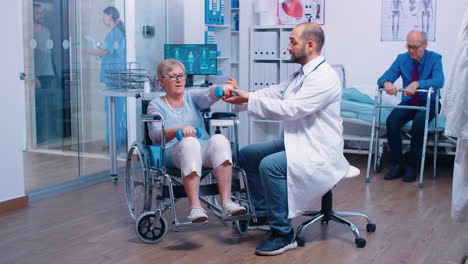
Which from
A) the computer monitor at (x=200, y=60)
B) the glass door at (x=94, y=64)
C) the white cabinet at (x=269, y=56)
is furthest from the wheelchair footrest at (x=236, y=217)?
A: the white cabinet at (x=269, y=56)

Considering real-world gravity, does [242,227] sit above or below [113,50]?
below

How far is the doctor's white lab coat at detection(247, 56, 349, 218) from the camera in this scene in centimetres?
323

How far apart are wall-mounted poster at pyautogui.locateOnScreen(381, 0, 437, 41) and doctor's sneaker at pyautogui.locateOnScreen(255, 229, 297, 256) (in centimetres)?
362

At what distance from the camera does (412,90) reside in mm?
5082

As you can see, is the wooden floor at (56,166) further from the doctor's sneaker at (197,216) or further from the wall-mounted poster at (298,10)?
the wall-mounted poster at (298,10)

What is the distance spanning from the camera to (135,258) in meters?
3.20

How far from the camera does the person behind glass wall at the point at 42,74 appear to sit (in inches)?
185

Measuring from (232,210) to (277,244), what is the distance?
0.29m

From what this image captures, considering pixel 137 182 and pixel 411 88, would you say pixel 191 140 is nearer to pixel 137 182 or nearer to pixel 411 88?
pixel 137 182

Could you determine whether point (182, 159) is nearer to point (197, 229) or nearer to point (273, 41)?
point (197, 229)

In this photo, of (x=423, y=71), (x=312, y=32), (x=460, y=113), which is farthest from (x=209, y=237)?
(x=423, y=71)

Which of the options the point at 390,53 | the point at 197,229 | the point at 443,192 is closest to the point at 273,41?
the point at 390,53

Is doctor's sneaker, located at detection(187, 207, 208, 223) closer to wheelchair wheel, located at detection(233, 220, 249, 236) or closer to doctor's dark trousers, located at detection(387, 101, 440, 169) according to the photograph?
wheelchair wheel, located at detection(233, 220, 249, 236)

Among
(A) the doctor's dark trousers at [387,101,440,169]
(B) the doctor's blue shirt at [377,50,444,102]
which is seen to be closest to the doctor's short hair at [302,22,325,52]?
(B) the doctor's blue shirt at [377,50,444,102]
